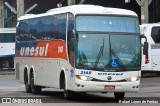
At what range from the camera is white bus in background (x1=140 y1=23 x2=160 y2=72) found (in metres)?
35.7

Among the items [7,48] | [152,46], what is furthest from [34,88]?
[7,48]


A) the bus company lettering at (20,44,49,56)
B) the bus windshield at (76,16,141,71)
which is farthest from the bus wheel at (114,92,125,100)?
the bus company lettering at (20,44,49,56)

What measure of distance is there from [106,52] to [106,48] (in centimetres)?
14

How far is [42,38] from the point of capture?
2444 cm

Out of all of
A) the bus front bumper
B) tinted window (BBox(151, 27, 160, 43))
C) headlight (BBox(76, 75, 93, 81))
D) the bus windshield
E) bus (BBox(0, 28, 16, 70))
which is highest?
the bus windshield

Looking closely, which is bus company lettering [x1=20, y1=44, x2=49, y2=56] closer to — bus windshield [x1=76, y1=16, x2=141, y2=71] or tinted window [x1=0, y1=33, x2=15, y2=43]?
bus windshield [x1=76, y1=16, x2=141, y2=71]

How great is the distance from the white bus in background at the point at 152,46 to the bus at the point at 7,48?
1517 cm

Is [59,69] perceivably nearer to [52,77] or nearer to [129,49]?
[52,77]

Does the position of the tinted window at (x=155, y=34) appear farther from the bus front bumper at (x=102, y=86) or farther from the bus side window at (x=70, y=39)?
the bus front bumper at (x=102, y=86)

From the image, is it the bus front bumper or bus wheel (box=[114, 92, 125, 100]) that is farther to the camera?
bus wheel (box=[114, 92, 125, 100])

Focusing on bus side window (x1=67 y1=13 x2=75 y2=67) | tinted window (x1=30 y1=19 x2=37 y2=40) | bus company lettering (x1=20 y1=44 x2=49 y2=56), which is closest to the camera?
bus side window (x1=67 y1=13 x2=75 y2=67)

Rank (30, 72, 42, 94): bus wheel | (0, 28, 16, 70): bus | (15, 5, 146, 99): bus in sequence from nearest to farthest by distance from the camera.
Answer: (15, 5, 146, 99): bus → (30, 72, 42, 94): bus wheel → (0, 28, 16, 70): bus

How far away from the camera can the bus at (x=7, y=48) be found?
48094 mm

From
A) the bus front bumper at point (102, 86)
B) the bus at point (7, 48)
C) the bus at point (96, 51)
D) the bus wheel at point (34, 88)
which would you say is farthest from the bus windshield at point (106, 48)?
the bus at point (7, 48)
